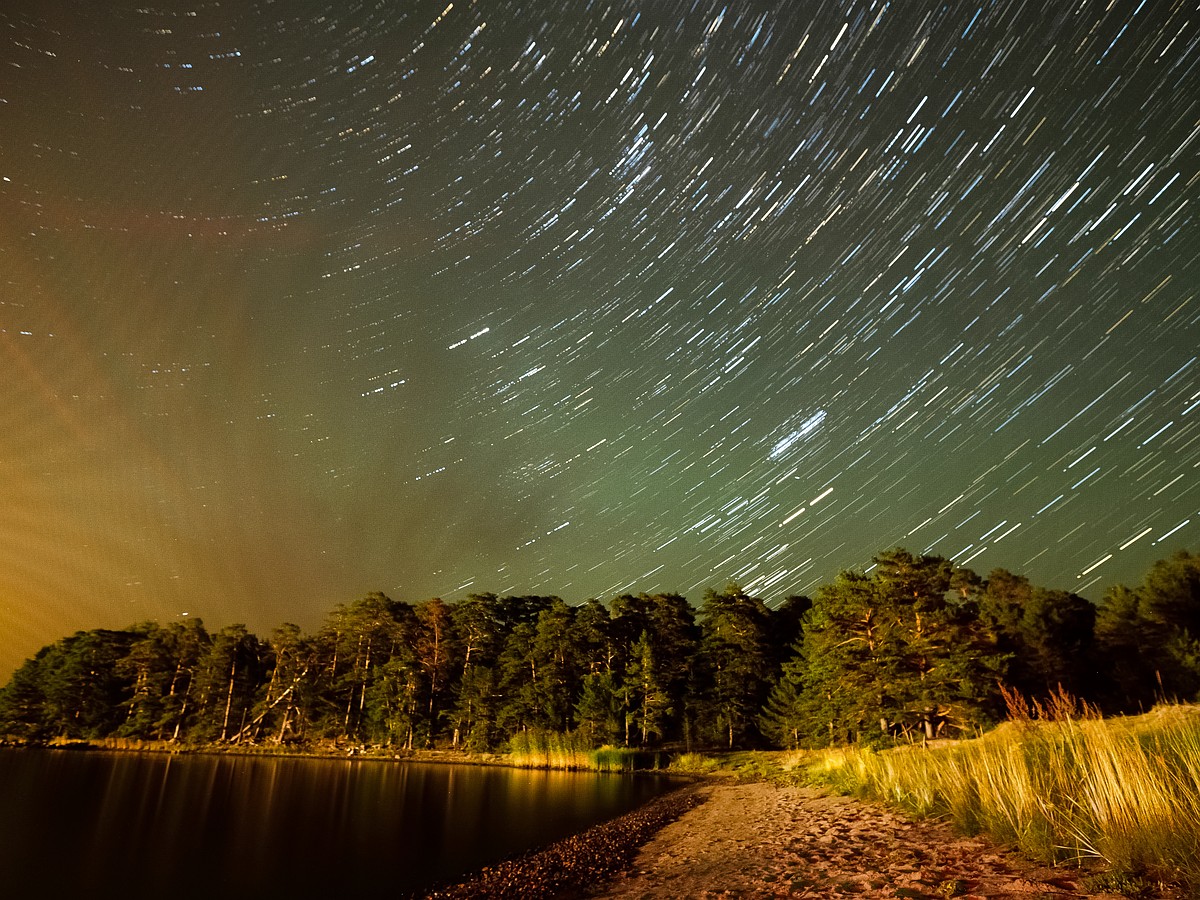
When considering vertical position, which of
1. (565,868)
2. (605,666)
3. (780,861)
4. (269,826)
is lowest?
(565,868)

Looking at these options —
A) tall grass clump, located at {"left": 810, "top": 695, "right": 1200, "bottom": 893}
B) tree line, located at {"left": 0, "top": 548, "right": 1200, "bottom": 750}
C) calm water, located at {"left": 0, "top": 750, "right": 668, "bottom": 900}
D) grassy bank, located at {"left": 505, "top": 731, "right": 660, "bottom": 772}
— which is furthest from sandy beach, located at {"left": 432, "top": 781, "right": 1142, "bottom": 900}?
grassy bank, located at {"left": 505, "top": 731, "right": 660, "bottom": 772}

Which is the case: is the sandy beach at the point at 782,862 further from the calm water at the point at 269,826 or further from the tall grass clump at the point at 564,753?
the tall grass clump at the point at 564,753

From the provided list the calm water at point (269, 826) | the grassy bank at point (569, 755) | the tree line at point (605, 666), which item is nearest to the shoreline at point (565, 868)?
the calm water at point (269, 826)

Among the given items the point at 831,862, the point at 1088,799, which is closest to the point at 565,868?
the point at 831,862

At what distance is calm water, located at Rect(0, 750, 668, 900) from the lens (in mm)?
17844

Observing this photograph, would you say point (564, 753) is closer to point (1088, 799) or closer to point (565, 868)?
point (565, 868)

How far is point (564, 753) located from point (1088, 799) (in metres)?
51.0

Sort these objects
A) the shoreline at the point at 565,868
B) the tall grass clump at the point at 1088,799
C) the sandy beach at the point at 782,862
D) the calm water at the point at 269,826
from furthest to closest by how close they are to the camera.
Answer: the calm water at the point at 269,826
the shoreline at the point at 565,868
the sandy beach at the point at 782,862
the tall grass clump at the point at 1088,799

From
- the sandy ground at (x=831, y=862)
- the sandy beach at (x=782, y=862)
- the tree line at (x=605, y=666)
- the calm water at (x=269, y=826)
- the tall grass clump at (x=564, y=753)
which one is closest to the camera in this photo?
the sandy ground at (x=831, y=862)

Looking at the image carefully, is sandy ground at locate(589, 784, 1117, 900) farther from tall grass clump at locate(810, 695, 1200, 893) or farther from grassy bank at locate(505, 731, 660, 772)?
grassy bank at locate(505, 731, 660, 772)

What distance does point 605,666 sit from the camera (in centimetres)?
6494

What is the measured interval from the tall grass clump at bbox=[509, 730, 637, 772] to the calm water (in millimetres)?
6010

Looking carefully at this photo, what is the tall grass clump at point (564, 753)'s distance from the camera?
5206 cm

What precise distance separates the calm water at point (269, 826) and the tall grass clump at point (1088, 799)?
1290cm
